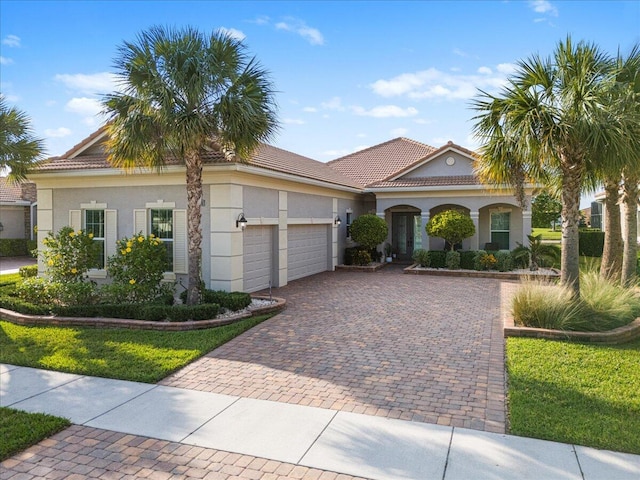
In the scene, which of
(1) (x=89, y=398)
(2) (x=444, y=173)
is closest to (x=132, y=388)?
(1) (x=89, y=398)

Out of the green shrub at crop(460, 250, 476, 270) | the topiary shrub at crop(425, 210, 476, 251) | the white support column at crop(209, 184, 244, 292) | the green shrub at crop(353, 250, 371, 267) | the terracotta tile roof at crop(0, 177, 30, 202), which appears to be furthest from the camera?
the terracotta tile roof at crop(0, 177, 30, 202)

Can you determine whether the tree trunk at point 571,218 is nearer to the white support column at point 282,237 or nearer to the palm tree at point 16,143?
the white support column at point 282,237

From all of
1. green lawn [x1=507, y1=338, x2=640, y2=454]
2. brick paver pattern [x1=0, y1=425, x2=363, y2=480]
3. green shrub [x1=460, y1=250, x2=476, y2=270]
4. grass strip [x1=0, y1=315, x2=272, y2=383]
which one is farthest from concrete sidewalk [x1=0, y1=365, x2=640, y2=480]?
green shrub [x1=460, y1=250, x2=476, y2=270]

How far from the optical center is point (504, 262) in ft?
60.0

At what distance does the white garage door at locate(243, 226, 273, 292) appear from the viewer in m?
13.3

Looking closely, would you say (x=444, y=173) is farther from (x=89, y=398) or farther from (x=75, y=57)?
(x=89, y=398)

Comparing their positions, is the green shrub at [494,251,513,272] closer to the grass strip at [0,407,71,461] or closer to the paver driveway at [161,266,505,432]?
the paver driveway at [161,266,505,432]

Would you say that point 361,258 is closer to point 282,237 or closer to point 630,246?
point 282,237

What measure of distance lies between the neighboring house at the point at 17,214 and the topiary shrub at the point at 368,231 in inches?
775

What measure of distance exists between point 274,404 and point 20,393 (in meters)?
3.53

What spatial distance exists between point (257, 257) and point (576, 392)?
950cm

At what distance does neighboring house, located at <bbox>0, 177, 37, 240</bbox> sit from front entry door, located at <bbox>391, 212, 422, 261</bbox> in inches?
823

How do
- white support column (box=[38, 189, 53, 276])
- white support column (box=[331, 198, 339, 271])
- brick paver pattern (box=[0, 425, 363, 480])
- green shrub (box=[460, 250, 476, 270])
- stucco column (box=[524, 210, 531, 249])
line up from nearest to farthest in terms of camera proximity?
brick paver pattern (box=[0, 425, 363, 480]) → white support column (box=[38, 189, 53, 276]) → green shrub (box=[460, 250, 476, 270]) → stucco column (box=[524, 210, 531, 249]) → white support column (box=[331, 198, 339, 271])

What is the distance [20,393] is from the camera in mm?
6375
